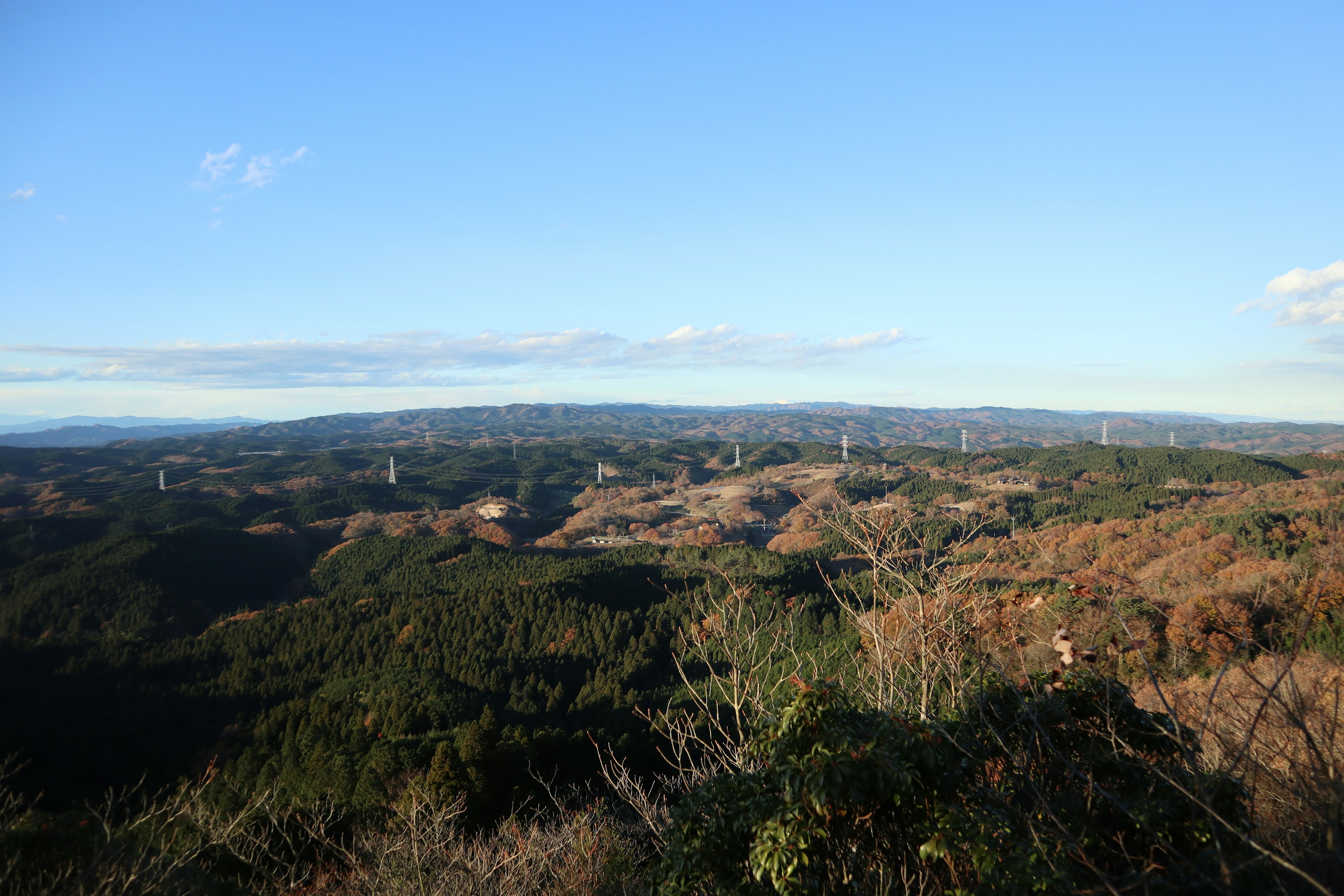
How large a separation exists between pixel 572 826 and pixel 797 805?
11.8 meters

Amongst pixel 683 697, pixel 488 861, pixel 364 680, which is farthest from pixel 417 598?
pixel 488 861

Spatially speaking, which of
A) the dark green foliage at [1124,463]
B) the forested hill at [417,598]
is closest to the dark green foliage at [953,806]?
the forested hill at [417,598]

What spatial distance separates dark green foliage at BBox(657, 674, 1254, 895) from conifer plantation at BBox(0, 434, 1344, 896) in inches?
1.6

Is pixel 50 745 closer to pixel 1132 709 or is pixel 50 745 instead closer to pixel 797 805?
pixel 797 805

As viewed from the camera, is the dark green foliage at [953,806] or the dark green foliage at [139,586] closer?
the dark green foliage at [953,806]

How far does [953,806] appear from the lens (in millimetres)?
5996

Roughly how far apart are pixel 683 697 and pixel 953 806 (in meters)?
32.0

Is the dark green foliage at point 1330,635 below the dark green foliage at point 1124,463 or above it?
above

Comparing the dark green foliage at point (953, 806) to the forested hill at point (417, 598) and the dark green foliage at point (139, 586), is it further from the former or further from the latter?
the dark green foliage at point (139, 586)

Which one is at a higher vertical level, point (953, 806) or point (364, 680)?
point (953, 806)

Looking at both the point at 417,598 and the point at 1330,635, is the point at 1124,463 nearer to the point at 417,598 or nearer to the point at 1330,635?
the point at 1330,635

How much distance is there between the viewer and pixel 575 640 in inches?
1778

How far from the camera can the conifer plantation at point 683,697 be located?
5.84 metres

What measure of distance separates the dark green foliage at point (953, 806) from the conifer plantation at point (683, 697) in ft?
0.13
